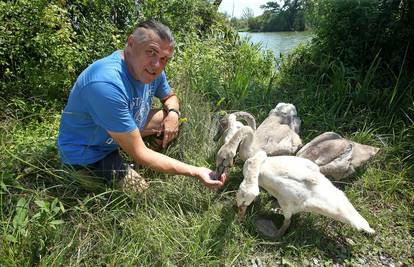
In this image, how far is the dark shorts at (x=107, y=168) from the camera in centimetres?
301

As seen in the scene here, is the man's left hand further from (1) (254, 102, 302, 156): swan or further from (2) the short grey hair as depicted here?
(2) the short grey hair

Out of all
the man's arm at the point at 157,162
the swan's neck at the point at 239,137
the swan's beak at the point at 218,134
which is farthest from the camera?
the swan's beak at the point at 218,134

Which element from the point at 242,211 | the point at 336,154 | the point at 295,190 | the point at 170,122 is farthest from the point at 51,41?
the point at 336,154

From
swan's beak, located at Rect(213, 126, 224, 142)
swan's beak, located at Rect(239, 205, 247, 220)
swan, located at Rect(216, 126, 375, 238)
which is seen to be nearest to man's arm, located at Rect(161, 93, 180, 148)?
swan's beak, located at Rect(213, 126, 224, 142)

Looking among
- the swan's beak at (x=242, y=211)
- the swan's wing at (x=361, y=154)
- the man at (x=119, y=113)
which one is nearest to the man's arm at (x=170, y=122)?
the man at (x=119, y=113)

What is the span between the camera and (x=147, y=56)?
2.70m

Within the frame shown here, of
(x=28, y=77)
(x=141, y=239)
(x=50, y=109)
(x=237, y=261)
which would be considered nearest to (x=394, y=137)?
(x=237, y=261)

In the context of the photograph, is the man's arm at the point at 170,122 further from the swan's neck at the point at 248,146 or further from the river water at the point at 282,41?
the river water at the point at 282,41

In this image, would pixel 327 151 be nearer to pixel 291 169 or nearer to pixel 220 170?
pixel 291 169

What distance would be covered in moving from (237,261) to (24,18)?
3360 mm

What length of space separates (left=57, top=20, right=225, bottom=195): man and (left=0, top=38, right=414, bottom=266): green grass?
0.20m

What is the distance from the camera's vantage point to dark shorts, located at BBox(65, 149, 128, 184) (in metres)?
3.01

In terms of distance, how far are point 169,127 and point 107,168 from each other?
0.71m

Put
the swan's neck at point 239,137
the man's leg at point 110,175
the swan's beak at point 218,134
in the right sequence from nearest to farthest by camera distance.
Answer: the man's leg at point 110,175, the swan's neck at point 239,137, the swan's beak at point 218,134
